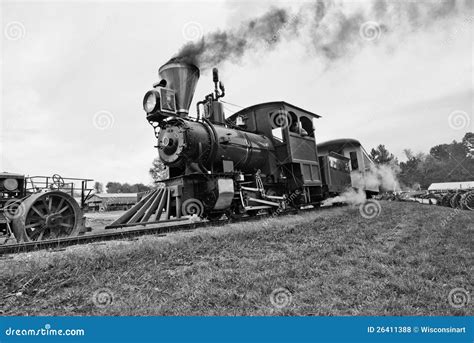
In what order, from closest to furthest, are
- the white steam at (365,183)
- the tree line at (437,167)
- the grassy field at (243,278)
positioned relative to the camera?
the grassy field at (243,278), the white steam at (365,183), the tree line at (437,167)

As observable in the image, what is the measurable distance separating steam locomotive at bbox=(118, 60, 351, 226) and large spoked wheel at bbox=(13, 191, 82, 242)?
2.95ft

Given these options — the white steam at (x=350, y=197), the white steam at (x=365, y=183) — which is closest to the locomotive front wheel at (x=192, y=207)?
the white steam at (x=365, y=183)

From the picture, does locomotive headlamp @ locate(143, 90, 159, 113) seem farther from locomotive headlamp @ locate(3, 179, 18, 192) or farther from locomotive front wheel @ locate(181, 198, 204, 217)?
locomotive headlamp @ locate(3, 179, 18, 192)

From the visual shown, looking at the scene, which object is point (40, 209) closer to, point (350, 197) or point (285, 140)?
point (285, 140)

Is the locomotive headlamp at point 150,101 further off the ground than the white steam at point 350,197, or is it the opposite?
the locomotive headlamp at point 150,101

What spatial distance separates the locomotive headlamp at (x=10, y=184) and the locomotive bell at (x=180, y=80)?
4065 millimetres

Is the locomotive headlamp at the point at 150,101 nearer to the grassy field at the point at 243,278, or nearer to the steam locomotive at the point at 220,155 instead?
the steam locomotive at the point at 220,155

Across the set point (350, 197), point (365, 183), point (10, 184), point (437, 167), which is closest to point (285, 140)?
point (350, 197)

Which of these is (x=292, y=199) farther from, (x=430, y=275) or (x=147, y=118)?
(x=430, y=275)

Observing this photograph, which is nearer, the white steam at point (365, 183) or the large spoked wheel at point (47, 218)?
the large spoked wheel at point (47, 218)

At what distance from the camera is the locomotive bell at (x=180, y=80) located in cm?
884

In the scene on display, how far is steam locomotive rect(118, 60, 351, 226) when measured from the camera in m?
8.19

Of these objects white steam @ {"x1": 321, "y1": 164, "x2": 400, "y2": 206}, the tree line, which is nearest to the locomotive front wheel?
white steam @ {"x1": 321, "y1": 164, "x2": 400, "y2": 206}

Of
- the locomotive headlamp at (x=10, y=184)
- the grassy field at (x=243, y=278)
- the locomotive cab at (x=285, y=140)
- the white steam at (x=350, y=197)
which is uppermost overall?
the locomotive cab at (x=285, y=140)
